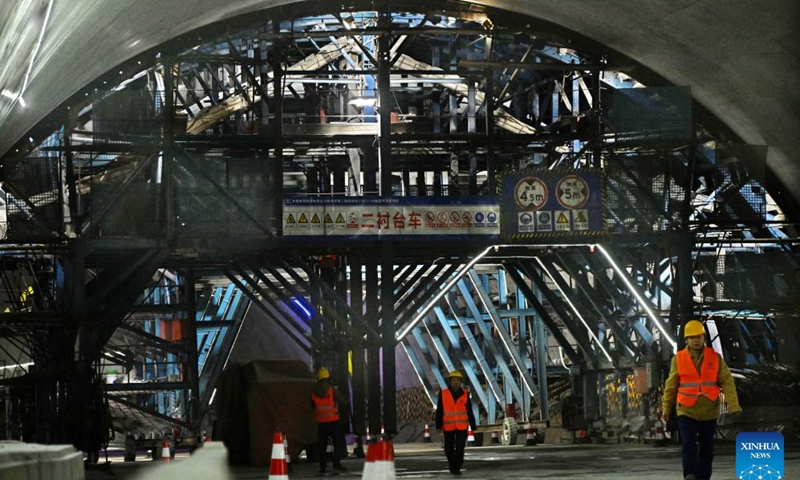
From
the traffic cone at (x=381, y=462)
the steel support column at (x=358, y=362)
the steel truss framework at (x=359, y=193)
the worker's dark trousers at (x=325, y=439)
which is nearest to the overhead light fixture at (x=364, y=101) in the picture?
the steel truss framework at (x=359, y=193)

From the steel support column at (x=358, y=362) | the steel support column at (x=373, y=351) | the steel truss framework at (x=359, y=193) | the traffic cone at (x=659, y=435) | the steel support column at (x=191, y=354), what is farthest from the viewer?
the steel support column at (x=191, y=354)

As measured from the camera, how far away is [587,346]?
37.6 metres

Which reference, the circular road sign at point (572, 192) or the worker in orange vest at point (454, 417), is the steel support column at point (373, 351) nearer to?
the circular road sign at point (572, 192)

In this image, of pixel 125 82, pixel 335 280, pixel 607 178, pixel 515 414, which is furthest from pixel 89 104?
pixel 515 414

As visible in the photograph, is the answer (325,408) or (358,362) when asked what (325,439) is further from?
(358,362)

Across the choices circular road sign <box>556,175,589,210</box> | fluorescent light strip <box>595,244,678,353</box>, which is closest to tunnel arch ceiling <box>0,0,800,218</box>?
circular road sign <box>556,175,589,210</box>

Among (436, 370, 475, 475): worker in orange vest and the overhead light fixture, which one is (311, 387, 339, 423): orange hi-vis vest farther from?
the overhead light fixture

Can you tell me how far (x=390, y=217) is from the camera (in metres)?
33.8

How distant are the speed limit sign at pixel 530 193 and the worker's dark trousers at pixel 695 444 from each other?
2178cm

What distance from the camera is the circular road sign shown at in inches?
1355

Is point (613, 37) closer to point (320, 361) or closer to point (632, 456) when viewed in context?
point (320, 361)

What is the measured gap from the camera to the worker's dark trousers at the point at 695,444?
12.6m

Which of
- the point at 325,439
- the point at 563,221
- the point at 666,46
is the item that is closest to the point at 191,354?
the point at 563,221

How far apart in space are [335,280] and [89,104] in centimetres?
818
